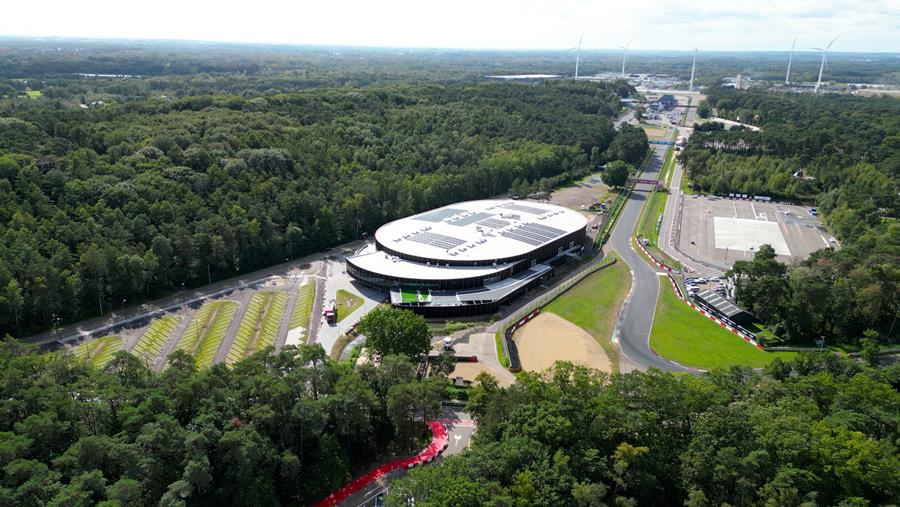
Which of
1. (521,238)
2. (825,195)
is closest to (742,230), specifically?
(825,195)

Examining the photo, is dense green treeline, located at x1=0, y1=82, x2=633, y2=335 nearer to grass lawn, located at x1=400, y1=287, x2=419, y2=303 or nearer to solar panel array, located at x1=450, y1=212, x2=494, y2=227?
solar panel array, located at x1=450, y1=212, x2=494, y2=227

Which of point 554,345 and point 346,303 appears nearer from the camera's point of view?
point 554,345

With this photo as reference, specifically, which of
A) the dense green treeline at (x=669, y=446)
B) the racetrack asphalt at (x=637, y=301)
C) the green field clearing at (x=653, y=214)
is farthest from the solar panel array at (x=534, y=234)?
the dense green treeline at (x=669, y=446)

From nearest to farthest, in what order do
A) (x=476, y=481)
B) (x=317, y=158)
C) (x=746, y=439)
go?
(x=476, y=481) < (x=746, y=439) < (x=317, y=158)

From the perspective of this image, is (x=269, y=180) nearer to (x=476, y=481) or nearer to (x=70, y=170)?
(x=70, y=170)

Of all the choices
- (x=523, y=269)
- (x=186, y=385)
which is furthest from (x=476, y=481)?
(x=523, y=269)

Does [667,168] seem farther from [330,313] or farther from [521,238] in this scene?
[330,313]
